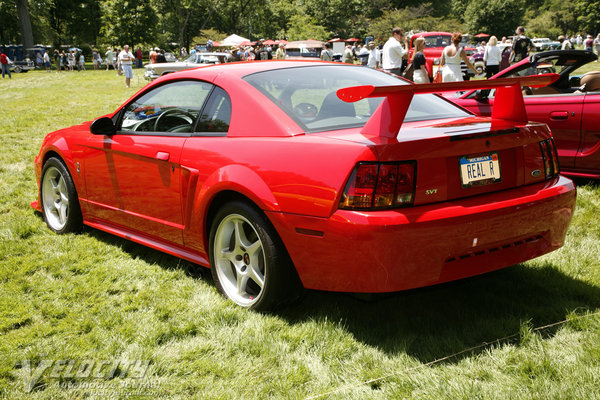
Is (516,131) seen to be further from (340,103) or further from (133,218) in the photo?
(133,218)

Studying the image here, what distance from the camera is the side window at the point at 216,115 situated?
3525mm

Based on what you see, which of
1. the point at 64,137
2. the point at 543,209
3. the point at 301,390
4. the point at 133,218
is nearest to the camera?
the point at 301,390

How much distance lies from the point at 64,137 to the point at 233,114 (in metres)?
2.22

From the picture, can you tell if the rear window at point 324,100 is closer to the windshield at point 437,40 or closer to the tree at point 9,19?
the windshield at point 437,40

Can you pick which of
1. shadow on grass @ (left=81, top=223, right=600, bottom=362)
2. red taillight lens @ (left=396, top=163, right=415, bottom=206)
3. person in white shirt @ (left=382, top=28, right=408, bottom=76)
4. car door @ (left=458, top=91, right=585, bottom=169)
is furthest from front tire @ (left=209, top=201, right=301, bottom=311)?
person in white shirt @ (left=382, top=28, right=408, bottom=76)

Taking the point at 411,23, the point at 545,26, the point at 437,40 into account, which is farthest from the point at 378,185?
the point at 545,26

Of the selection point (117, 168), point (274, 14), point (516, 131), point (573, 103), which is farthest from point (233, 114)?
point (274, 14)

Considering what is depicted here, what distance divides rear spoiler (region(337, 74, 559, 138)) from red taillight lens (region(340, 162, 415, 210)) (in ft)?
0.63

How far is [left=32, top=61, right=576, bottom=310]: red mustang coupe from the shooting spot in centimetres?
270

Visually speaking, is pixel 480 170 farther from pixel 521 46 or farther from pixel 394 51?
pixel 521 46

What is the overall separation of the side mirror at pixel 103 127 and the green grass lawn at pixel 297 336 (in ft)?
3.21

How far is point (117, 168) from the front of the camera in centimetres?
427

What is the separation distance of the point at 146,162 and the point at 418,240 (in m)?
2.08

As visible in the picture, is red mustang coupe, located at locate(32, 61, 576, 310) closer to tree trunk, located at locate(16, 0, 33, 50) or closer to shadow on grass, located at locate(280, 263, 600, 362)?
shadow on grass, located at locate(280, 263, 600, 362)
